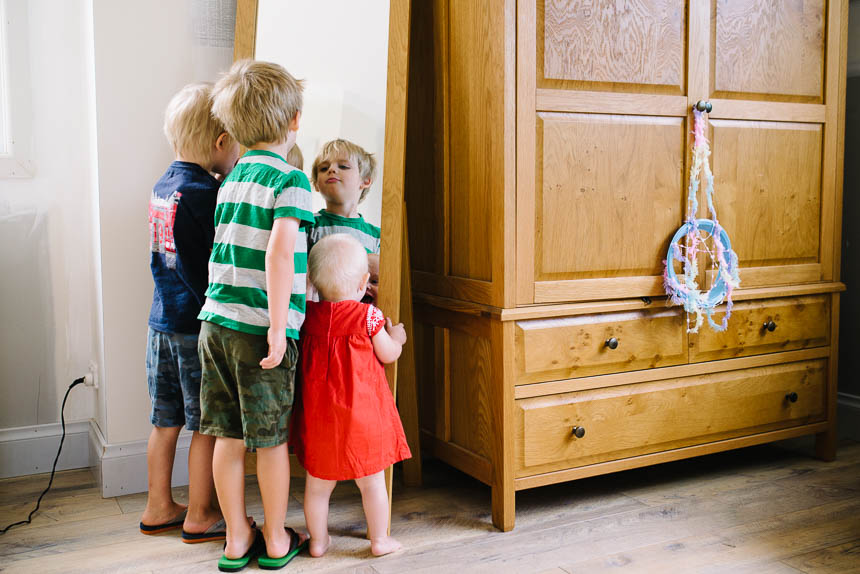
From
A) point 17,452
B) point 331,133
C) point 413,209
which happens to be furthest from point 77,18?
point 17,452

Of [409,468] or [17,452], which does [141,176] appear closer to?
[17,452]

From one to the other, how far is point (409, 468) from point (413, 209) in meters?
0.83

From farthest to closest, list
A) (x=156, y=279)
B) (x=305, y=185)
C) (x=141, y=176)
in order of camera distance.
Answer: (x=141, y=176) < (x=156, y=279) < (x=305, y=185)

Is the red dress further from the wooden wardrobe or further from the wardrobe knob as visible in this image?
the wardrobe knob

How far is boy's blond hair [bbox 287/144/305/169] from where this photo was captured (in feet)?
6.91

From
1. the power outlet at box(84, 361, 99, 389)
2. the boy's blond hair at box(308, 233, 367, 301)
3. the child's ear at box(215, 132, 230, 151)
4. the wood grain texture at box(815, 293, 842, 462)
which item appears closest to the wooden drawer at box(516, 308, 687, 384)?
the boy's blond hair at box(308, 233, 367, 301)

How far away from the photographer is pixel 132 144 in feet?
7.45

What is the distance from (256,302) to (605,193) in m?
1.01

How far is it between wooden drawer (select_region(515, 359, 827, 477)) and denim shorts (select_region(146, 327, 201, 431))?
86cm

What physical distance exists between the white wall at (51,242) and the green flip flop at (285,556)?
994 mm

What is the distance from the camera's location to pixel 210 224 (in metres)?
1.95

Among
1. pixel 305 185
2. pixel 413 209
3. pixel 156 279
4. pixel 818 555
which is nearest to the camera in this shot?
pixel 305 185

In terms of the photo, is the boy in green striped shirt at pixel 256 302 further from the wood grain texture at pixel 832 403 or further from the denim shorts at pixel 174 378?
the wood grain texture at pixel 832 403

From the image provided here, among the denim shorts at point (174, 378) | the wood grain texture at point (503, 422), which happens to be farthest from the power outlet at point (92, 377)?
the wood grain texture at point (503, 422)
